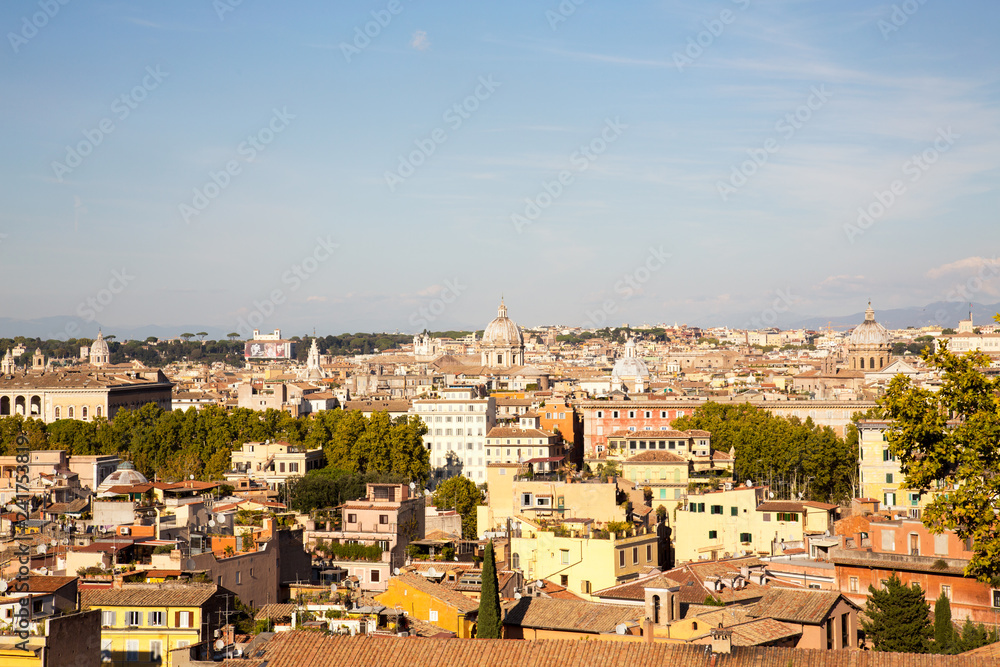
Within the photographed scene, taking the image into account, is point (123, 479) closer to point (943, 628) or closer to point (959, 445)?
point (943, 628)

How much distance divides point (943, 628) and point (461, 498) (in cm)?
2564

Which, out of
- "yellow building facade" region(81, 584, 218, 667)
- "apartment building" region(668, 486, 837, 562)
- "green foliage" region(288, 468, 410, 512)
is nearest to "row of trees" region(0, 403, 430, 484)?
"green foliage" region(288, 468, 410, 512)

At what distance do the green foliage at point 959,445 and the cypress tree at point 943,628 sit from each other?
4.36m

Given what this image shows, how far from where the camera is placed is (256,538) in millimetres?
25703

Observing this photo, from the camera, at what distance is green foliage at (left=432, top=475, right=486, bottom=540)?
4193 centimetres

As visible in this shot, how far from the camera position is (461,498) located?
1716 inches

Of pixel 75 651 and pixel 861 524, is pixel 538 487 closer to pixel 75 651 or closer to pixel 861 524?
pixel 861 524

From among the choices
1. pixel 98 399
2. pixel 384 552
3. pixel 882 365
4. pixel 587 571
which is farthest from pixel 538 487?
pixel 882 365

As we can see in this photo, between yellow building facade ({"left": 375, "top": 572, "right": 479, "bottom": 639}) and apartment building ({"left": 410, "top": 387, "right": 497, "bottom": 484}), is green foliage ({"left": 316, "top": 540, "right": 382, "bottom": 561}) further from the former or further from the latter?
apartment building ({"left": 410, "top": 387, "right": 497, "bottom": 484})

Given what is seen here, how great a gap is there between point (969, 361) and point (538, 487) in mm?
19266

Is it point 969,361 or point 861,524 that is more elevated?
point 969,361

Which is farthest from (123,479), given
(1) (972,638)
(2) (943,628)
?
(1) (972,638)

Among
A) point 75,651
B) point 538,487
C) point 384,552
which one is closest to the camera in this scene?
point 75,651

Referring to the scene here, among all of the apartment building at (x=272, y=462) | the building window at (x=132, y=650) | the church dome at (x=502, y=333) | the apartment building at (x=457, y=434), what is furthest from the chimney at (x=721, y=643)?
the church dome at (x=502, y=333)
